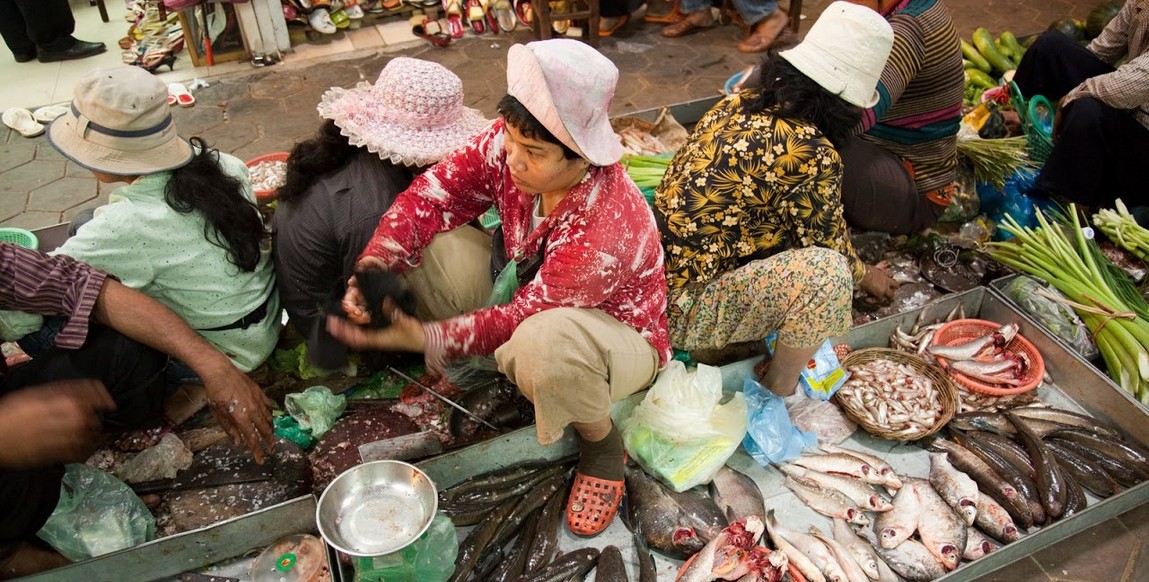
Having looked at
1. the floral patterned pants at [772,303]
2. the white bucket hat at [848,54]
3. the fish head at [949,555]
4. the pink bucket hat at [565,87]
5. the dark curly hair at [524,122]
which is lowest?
the fish head at [949,555]

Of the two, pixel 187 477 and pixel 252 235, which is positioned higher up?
pixel 252 235

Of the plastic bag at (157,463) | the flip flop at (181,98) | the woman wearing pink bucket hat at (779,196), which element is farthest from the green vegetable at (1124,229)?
the flip flop at (181,98)

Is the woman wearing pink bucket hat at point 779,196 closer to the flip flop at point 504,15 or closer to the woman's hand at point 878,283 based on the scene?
the woman's hand at point 878,283

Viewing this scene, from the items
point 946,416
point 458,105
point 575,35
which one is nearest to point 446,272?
point 458,105

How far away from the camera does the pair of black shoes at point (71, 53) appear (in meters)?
5.59

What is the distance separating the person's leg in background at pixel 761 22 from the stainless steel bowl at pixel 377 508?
187 inches

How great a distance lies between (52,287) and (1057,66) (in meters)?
4.74

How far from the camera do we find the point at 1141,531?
2.70 m

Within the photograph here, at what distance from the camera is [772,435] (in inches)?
110

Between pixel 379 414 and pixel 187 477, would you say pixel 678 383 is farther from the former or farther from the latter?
pixel 187 477

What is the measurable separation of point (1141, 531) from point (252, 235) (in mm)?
3252

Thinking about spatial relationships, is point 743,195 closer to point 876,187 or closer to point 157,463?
point 876,187

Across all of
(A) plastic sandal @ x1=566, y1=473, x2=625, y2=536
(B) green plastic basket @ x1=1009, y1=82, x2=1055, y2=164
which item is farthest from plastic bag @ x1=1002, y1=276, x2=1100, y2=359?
(A) plastic sandal @ x1=566, y1=473, x2=625, y2=536

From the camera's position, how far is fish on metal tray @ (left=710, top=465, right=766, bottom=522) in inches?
103
